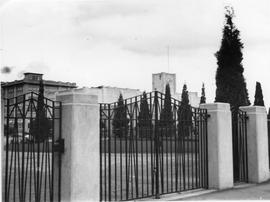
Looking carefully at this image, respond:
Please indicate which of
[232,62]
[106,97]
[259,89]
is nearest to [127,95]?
[106,97]

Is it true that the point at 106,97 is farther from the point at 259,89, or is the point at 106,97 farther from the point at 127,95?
the point at 259,89

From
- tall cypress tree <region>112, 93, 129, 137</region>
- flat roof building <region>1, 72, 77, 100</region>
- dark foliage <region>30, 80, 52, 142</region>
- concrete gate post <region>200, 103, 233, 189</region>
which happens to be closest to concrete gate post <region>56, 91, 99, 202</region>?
dark foliage <region>30, 80, 52, 142</region>

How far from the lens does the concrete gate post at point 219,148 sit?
419 inches

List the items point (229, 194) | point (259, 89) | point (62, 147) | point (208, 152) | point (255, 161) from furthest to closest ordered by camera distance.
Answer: point (259, 89)
point (255, 161)
point (208, 152)
point (229, 194)
point (62, 147)

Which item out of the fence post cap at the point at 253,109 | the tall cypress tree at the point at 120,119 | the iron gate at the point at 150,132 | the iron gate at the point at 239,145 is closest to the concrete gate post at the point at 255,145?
the fence post cap at the point at 253,109

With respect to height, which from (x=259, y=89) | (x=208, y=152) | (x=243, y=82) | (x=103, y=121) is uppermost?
(x=259, y=89)

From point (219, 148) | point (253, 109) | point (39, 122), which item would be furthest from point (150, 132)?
point (253, 109)

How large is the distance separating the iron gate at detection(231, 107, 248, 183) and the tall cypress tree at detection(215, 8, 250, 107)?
191 centimetres

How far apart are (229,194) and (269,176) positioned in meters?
3.29

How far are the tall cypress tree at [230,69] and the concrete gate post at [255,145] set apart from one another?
1.77 m

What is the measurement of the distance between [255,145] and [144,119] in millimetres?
4650

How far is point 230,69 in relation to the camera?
1476 cm

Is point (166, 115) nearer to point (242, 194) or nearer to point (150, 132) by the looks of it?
point (150, 132)

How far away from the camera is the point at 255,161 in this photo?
12.1 metres
